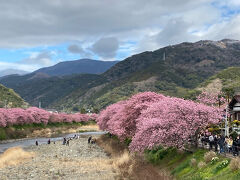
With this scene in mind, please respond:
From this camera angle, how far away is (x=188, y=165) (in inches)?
1219

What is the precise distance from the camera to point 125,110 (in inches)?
2153

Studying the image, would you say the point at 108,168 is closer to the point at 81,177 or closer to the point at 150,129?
the point at 81,177

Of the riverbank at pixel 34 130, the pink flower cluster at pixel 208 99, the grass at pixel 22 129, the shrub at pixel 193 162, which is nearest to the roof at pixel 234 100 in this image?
the pink flower cluster at pixel 208 99

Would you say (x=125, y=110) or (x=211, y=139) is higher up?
(x=125, y=110)

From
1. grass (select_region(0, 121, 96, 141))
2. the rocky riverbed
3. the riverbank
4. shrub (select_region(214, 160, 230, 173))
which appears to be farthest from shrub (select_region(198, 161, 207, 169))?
grass (select_region(0, 121, 96, 141))

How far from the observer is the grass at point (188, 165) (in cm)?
2337

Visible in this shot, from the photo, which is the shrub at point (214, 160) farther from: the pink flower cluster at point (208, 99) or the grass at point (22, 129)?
the grass at point (22, 129)

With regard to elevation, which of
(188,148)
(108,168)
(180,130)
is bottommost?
(108,168)

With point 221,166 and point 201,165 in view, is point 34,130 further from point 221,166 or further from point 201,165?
point 221,166

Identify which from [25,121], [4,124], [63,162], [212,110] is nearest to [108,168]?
[63,162]

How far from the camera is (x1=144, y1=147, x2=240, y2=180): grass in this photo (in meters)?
23.4

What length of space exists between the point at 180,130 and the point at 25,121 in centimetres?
8993

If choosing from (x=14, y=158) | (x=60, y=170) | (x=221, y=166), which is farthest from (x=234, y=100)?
(x=14, y=158)

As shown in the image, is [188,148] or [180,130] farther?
[188,148]
